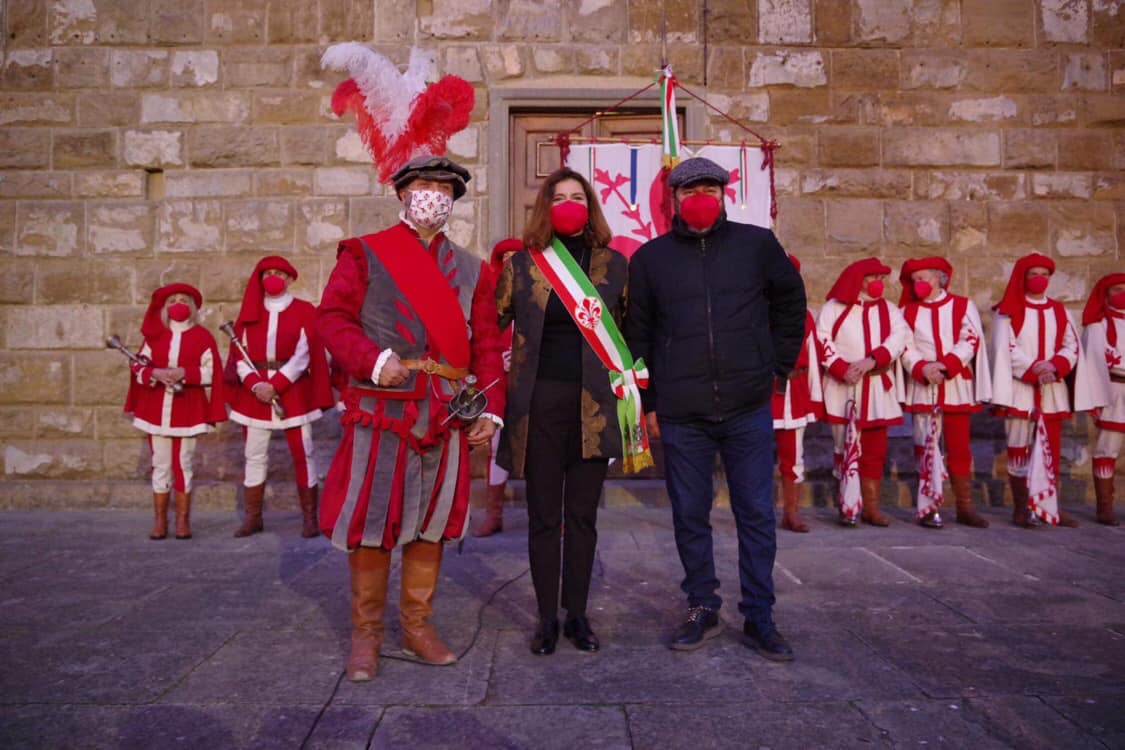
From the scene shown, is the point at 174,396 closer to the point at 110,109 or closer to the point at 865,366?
the point at 110,109

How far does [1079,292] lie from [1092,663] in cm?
508

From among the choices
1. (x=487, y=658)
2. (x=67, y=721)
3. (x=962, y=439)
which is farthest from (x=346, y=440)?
(x=962, y=439)

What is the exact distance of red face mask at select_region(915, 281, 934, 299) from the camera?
623 centimetres

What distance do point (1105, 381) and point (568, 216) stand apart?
4995mm

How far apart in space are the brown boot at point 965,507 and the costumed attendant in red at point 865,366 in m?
0.54

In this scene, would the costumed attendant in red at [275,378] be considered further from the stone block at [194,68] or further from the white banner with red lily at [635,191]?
the white banner with red lily at [635,191]

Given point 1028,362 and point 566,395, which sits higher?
point 1028,362

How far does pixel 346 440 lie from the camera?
3.17 metres

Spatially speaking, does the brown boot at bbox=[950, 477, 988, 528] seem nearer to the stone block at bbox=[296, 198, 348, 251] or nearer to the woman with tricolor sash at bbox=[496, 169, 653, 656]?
the woman with tricolor sash at bbox=[496, 169, 653, 656]

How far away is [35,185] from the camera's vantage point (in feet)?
23.3

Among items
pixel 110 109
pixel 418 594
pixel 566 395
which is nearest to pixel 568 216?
pixel 566 395

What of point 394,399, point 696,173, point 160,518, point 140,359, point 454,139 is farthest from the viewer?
point 454,139

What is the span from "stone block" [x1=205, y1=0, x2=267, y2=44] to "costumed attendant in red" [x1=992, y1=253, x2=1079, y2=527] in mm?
6554

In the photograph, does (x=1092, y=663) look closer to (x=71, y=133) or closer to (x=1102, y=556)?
(x=1102, y=556)
